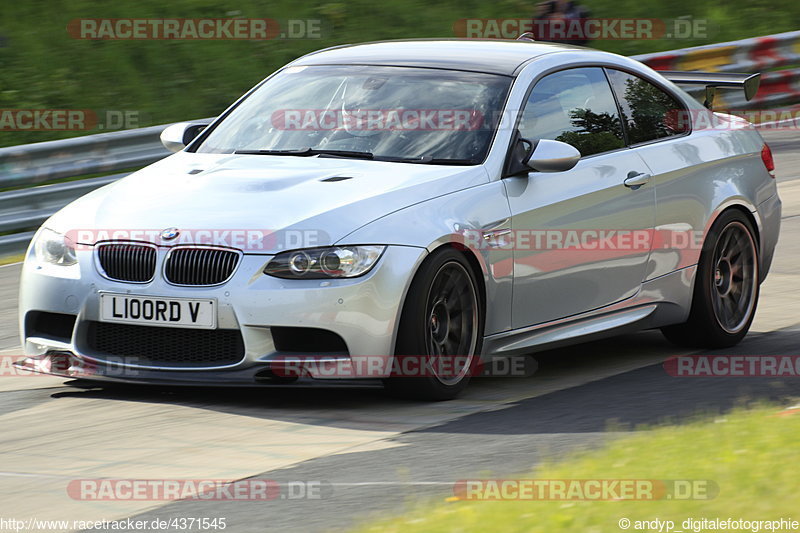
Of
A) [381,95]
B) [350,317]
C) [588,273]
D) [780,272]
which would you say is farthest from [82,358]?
[780,272]

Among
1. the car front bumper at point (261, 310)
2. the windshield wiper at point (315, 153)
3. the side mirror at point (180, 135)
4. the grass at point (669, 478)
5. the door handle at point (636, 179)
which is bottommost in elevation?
the grass at point (669, 478)

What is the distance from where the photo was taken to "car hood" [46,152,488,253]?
247 inches

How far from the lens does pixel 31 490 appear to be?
17.0ft

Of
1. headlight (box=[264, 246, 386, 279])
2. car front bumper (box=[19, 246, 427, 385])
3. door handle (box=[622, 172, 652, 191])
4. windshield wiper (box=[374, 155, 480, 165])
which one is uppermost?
windshield wiper (box=[374, 155, 480, 165])

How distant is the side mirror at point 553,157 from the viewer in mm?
6914

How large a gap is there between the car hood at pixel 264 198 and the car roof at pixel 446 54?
2.81 feet

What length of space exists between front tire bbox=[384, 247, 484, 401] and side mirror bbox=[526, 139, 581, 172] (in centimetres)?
68

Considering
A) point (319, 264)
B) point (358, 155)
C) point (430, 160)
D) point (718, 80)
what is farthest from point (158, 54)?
point (319, 264)

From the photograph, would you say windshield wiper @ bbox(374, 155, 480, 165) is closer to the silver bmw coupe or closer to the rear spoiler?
the silver bmw coupe

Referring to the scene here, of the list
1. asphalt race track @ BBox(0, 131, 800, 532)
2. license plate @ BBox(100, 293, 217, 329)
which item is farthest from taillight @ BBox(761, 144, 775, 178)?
license plate @ BBox(100, 293, 217, 329)

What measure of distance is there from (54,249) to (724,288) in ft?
→ 12.8

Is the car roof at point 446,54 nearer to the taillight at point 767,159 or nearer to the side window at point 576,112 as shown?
the side window at point 576,112

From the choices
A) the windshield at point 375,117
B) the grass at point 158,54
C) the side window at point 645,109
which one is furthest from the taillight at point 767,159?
the grass at point 158,54

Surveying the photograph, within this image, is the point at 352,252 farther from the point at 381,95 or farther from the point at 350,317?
→ the point at 381,95
